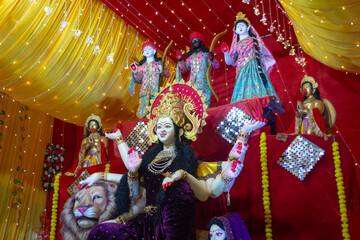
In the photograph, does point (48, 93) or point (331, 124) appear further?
point (48, 93)

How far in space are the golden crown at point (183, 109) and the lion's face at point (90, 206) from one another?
71 cm

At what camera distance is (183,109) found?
3738 millimetres

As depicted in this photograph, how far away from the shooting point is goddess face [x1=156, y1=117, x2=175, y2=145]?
358cm

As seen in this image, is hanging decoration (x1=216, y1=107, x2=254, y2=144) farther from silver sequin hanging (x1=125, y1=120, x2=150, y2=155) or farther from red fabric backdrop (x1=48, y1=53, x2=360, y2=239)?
silver sequin hanging (x1=125, y1=120, x2=150, y2=155)

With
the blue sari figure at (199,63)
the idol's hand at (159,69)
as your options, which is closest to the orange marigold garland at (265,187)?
the blue sari figure at (199,63)

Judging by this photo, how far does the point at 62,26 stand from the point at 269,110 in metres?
3.05

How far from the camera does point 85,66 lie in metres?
5.93

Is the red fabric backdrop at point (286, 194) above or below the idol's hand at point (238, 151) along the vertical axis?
below

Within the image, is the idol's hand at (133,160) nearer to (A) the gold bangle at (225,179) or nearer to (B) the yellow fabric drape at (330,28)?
(A) the gold bangle at (225,179)

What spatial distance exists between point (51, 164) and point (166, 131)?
12.5 ft

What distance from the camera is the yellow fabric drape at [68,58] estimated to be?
4973mm

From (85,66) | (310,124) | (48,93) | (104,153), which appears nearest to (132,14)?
(85,66)

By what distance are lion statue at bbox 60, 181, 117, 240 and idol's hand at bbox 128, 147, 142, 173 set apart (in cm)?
39

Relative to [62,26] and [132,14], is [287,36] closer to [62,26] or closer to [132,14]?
[132,14]
